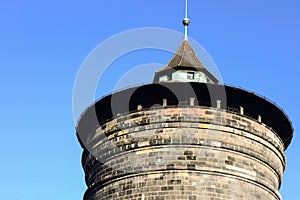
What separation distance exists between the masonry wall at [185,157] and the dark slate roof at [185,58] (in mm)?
2852

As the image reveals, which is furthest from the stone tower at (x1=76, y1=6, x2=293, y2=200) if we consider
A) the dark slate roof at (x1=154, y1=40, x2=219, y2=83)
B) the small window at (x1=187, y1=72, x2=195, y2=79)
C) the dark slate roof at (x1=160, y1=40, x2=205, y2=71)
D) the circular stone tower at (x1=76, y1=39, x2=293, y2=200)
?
the dark slate roof at (x1=160, y1=40, x2=205, y2=71)

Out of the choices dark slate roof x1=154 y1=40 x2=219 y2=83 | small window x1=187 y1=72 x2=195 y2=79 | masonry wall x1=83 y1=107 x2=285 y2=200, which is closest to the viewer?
masonry wall x1=83 y1=107 x2=285 y2=200

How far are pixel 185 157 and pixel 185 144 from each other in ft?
1.37

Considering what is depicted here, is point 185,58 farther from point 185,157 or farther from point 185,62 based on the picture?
point 185,157

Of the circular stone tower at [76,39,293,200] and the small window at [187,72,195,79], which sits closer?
the circular stone tower at [76,39,293,200]

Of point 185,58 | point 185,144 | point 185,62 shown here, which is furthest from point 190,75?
point 185,144

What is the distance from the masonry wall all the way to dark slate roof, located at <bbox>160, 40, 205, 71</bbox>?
112 inches

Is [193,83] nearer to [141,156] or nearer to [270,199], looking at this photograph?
[141,156]

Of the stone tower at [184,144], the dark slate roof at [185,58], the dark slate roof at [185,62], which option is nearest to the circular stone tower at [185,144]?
the stone tower at [184,144]

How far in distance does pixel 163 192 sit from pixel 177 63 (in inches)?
212

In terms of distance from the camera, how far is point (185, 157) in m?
19.6

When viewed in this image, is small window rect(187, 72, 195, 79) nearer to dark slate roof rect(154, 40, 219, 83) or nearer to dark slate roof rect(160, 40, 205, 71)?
dark slate roof rect(154, 40, 219, 83)

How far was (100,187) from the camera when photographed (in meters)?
20.6

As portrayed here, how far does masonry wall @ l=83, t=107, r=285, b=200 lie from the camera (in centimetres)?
1933
